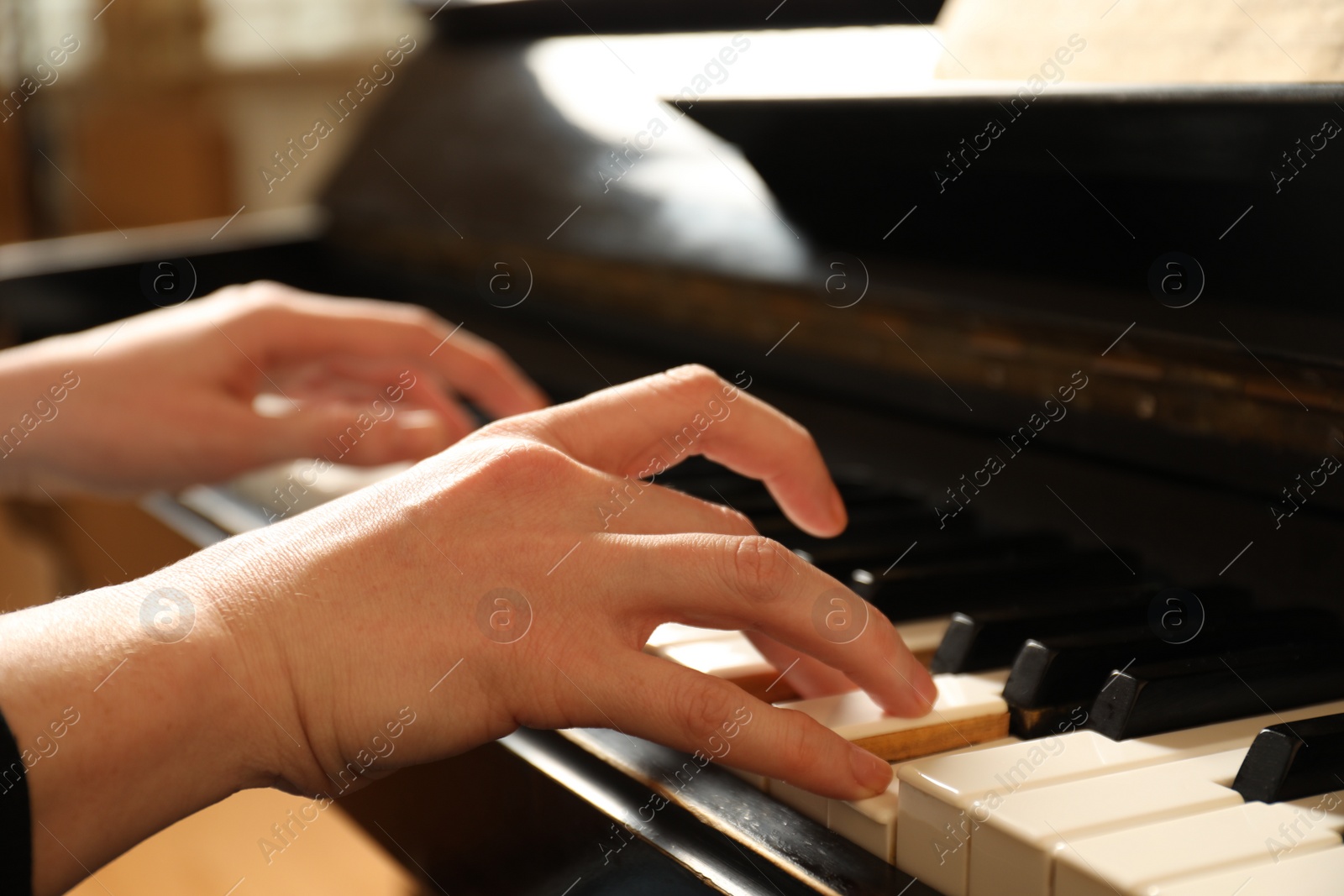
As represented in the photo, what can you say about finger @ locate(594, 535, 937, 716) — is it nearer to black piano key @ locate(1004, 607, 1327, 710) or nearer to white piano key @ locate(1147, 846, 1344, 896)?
black piano key @ locate(1004, 607, 1327, 710)

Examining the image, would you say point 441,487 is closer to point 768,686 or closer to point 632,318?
point 768,686

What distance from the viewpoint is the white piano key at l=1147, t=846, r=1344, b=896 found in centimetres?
55

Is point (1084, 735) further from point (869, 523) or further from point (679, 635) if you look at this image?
point (869, 523)

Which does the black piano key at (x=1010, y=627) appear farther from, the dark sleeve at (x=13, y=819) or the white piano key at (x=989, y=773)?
the dark sleeve at (x=13, y=819)

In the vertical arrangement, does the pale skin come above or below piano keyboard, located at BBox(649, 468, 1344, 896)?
below

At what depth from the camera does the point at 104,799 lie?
2.36 feet

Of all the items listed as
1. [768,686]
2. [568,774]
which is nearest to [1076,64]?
[768,686]

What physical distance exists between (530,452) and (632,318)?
0.81m

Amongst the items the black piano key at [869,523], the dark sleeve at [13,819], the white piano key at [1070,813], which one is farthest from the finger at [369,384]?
the white piano key at [1070,813]

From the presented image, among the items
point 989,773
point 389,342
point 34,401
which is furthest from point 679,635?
point 34,401

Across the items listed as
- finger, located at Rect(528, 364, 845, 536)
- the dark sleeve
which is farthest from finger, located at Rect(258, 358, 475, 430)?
the dark sleeve

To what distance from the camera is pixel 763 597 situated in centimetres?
72

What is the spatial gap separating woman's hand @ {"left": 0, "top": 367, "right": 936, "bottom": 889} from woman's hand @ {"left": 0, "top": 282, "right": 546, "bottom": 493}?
633 mm

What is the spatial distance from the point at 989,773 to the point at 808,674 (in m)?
0.17
